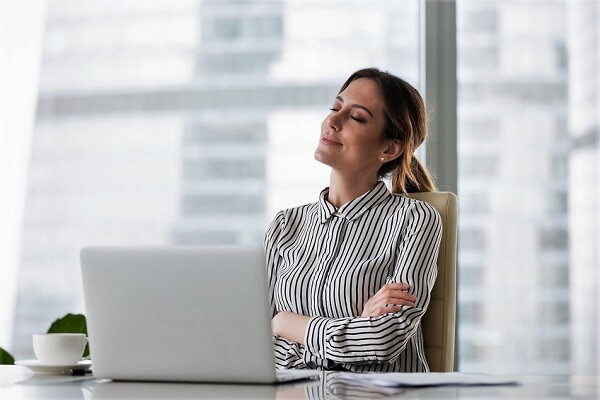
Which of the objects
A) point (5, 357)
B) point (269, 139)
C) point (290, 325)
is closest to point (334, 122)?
point (290, 325)

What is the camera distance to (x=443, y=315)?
2.13 m

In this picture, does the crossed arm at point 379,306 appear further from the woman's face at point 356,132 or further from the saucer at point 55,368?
the saucer at point 55,368

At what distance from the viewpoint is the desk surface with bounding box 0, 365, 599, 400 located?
117cm

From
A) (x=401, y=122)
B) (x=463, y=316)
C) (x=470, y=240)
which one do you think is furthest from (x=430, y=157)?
(x=401, y=122)

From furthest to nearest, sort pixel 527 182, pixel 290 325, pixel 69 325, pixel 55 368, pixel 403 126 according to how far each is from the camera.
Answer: pixel 527 182 < pixel 69 325 < pixel 403 126 < pixel 290 325 < pixel 55 368

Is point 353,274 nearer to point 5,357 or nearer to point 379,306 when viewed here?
point 379,306

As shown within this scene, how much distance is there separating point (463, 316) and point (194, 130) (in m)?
1.24

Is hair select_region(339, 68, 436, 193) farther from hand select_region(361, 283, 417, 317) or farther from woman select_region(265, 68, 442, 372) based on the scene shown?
hand select_region(361, 283, 417, 317)

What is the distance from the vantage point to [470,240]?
10.6ft

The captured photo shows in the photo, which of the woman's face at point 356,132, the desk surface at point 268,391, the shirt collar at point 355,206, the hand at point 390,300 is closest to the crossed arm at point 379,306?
the hand at point 390,300

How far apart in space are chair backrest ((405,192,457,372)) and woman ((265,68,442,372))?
0.15 feet

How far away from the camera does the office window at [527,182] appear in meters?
3.19

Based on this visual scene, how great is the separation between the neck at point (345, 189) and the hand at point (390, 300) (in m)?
0.40

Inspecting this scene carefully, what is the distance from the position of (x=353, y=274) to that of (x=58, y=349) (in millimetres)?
782
